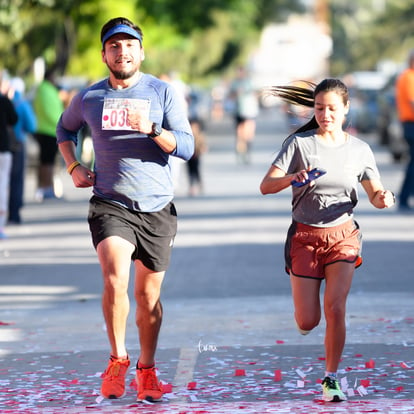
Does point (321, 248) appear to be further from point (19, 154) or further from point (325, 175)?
point (19, 154)

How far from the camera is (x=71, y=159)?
7.26m

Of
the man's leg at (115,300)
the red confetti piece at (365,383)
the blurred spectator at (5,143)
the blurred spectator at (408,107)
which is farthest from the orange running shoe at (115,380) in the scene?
the blurred spectator at (408,107)

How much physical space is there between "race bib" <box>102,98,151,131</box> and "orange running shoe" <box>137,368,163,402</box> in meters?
1.30

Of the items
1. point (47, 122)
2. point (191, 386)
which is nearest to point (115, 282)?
point (191, 386)

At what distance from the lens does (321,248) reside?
6.92 metres

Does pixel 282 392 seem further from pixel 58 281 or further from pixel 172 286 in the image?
pixel 58 281

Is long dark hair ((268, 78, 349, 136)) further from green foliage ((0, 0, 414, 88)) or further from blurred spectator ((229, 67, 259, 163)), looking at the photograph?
blurred spectator ((229, 67, 259, 163))

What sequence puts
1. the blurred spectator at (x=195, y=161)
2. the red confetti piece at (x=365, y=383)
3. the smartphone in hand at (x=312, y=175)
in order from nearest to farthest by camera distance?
the smartphone in hand at (x=312, y=175)
the red confetti piece at (x=365, y=383)
the blurred spectator at (x=195, y=161)

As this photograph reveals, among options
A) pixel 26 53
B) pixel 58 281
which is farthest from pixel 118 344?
pixel 26 53

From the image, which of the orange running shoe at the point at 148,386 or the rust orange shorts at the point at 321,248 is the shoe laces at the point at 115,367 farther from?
the rust orange shorts at the point at 321,248

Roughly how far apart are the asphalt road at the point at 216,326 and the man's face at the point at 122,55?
1751 mm

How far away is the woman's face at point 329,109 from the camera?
6875mm

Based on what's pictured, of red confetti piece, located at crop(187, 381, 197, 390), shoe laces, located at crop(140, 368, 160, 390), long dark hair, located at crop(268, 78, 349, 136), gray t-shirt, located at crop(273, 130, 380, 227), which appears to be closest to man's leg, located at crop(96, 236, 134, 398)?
shoe laces, located at crop(140, 368, 160, 390)

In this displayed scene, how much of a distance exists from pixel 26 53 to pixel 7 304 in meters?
31.0
